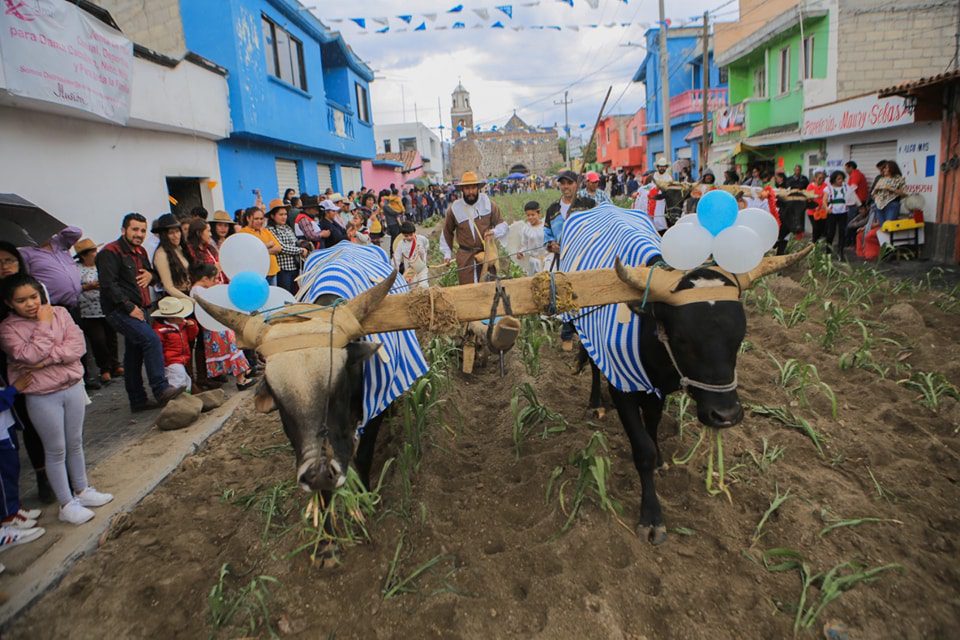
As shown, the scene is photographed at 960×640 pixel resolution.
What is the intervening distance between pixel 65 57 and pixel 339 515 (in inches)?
238

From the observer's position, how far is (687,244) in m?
2.78

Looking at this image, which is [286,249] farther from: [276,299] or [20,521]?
[276,299]

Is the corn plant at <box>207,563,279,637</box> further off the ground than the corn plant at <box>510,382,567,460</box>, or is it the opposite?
the corn plant at <box>510,382,567,460</box>

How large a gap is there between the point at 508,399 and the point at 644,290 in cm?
277

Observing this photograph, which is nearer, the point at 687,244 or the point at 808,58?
the point at 687,244

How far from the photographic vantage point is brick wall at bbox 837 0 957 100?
14766 millimetres

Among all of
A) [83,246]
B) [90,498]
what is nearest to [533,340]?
[90,498]

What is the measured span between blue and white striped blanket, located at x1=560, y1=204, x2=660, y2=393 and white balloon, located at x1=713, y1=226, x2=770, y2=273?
49 cm

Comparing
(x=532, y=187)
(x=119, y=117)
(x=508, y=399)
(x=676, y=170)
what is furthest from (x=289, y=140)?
(x=532, y=187)

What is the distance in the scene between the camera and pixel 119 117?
7332mm

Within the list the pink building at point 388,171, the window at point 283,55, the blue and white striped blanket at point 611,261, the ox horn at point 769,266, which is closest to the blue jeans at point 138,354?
the blue and white striped blanket at point 611,261

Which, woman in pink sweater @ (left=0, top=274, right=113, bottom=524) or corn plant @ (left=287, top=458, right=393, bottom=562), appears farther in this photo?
woman in pink sweater @ (left=0, top=274, right=113, bottom=524)

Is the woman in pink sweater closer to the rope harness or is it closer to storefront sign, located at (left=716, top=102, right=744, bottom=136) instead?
the rope harness

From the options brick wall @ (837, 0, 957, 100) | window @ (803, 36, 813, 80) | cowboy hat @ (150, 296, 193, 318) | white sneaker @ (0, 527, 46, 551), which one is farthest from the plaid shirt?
window @ (803, 36, 813, 80)
